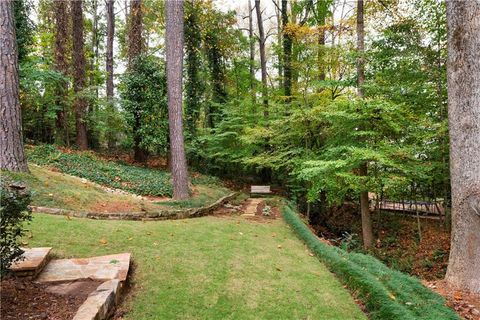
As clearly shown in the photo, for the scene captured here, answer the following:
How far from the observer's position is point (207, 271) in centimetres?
409

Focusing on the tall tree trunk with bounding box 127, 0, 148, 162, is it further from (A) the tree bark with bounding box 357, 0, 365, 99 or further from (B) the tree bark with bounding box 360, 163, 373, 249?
(B) the tree bark with bounding box 360, 163, 373, 249

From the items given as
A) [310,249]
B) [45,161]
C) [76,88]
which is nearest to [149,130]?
[76,88]

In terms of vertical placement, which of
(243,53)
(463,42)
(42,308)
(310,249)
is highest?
(243,53)

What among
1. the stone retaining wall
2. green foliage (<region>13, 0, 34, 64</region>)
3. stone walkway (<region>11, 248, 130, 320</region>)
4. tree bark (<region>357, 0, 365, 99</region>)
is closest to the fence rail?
tree bark (<region>357, 0, 365, 99</region>)

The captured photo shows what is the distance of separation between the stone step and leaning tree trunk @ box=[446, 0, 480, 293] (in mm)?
5791

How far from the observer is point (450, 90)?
4.93 metres

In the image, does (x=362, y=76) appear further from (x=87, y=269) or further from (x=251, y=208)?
(x=87, y=269)

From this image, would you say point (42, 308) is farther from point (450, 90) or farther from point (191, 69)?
point (191, 69)

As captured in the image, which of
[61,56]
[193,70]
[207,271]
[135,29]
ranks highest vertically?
[135,29]

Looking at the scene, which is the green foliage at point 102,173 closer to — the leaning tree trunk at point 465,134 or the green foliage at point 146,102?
the green foliage at point 146,102

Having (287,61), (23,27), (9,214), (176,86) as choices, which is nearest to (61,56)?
(23,27)

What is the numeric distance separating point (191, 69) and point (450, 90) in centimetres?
1220

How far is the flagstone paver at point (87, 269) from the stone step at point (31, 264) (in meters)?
0.08

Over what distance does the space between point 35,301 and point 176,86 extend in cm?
674
